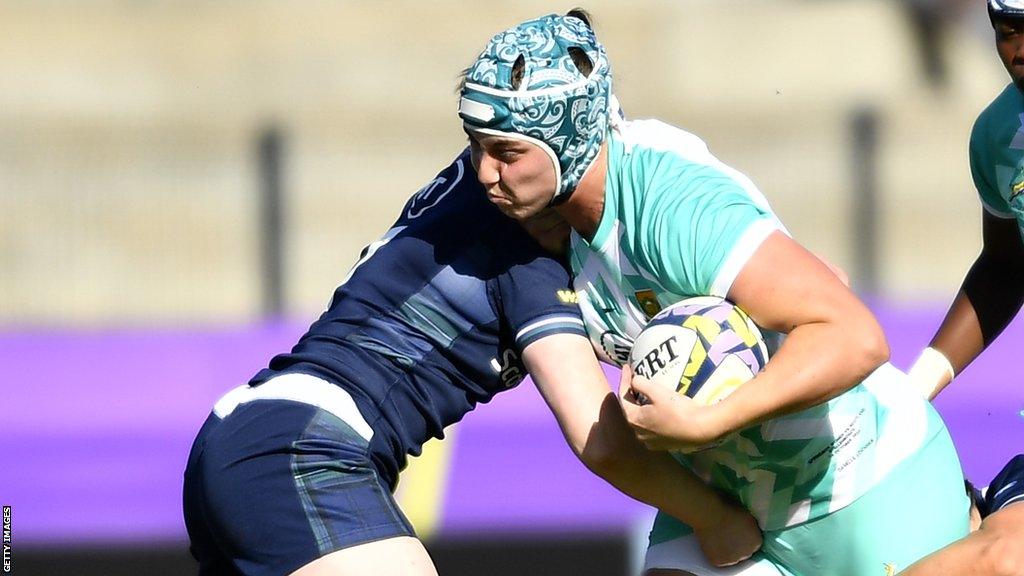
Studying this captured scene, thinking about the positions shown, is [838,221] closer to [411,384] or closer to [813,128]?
[813,128]

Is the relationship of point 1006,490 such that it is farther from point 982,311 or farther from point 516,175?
point 516,175

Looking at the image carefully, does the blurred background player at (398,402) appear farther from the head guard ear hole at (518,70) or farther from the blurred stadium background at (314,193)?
the blurred stadium background at (314,193)

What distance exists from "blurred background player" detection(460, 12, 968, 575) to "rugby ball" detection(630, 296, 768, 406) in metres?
0.06

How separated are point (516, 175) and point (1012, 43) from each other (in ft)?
4.54

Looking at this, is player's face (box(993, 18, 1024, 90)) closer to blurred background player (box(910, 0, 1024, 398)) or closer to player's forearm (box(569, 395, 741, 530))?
blurred background player (box(910, 0, 1024, 398))

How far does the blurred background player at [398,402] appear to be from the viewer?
3.63 m

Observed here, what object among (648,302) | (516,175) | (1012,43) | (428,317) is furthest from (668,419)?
(1012,43)

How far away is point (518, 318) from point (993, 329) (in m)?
1.63

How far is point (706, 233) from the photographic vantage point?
3.33 meters

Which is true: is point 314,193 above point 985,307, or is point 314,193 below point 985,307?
below

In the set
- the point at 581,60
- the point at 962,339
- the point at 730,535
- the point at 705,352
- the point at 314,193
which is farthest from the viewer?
the point at 314,193

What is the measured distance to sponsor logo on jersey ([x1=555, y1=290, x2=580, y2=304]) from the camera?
3724 mm

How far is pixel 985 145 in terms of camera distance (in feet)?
14.1

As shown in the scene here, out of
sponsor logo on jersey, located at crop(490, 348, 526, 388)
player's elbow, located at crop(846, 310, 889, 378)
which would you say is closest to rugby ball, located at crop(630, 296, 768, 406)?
player's elbow, located at crop(846, 310, 889, 378)
